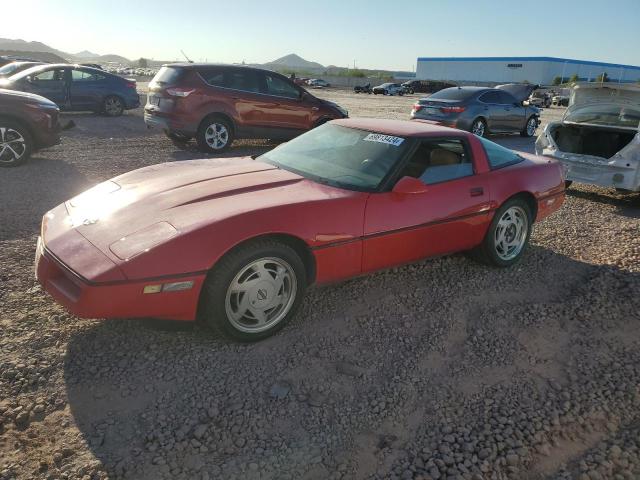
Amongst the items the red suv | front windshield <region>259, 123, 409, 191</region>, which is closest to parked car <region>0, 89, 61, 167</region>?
the red suv

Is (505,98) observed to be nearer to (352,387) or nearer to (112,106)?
(112,106)

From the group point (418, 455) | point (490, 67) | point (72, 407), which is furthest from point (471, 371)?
point (490, 67)

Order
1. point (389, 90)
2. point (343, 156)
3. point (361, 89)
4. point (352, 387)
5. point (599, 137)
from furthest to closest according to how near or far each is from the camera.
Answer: point (361, 89) < point (389, 90) < point (599, 137) < point (343, 156) < point (352, 387)

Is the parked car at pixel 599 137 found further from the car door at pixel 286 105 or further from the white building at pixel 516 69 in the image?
the white building at pixel 516 69

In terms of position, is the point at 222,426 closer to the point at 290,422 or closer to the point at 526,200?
the point at 290,422

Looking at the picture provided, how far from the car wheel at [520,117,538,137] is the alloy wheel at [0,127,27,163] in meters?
12.3

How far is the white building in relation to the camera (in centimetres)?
7812

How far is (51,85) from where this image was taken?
42.5 feet

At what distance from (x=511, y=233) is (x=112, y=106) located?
A: 13.0m

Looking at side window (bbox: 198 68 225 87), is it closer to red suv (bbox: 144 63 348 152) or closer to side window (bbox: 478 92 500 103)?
red suv (bbox: 144 63 348 152)

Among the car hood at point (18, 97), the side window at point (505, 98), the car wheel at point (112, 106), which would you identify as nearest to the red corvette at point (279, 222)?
the car hood at point (18, 97)

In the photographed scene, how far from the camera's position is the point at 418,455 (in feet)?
7.72

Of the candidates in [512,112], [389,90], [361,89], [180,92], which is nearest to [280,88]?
[180,92]

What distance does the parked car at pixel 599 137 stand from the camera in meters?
6.54
